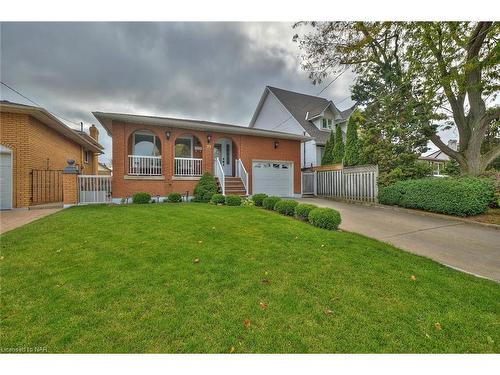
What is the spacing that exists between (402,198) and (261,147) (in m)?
7.44

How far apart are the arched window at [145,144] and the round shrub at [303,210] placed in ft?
28.9

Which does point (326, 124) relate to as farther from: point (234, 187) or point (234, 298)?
point (234, 298)

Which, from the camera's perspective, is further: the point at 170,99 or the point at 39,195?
the point at 170,99

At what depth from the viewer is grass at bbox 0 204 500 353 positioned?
6.14 feet

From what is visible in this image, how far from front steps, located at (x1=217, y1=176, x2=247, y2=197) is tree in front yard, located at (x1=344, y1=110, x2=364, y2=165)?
5.88 meters

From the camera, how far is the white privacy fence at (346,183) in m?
10.5

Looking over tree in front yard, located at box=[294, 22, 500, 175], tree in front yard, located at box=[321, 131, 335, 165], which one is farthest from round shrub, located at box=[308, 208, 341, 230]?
tree in front yard, located at box=[321, 131, 335, 165]

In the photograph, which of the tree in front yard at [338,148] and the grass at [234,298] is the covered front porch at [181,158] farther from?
the grass at [234,298]

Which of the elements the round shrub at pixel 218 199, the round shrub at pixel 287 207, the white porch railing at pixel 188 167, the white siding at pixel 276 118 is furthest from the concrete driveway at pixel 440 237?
the white siding at pixel 276 118

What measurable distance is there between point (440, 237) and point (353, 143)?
23.9 ft

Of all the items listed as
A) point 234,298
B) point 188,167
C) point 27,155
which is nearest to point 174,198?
point 188,167

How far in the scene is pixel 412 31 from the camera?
929 centimetres

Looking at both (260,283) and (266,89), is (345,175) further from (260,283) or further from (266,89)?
(266,89)
